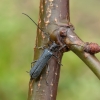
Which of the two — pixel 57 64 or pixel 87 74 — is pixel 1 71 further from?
pixel 57 64

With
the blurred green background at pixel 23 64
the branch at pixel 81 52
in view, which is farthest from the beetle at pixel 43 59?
the blurred green background at pixel 23 64

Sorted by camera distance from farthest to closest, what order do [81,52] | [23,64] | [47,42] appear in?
[23,64]
[47,42]
[81,52]

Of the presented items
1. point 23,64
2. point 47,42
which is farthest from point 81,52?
point 23,64

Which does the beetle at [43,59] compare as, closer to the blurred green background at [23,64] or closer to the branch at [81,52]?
the branch at [81,52]

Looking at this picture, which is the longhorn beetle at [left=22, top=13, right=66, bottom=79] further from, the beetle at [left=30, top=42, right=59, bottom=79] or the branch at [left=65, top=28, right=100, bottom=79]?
the branch at [left=65, top=28, right=100, bottom=79]

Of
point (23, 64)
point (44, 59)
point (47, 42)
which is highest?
point (47, 42)

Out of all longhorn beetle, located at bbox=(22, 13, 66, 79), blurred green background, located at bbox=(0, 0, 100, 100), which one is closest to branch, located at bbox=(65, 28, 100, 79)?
longhorn beetle, located at bbox=(22, 13, 66, 79)

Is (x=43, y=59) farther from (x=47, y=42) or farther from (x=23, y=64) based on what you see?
(x=23, y=64)
